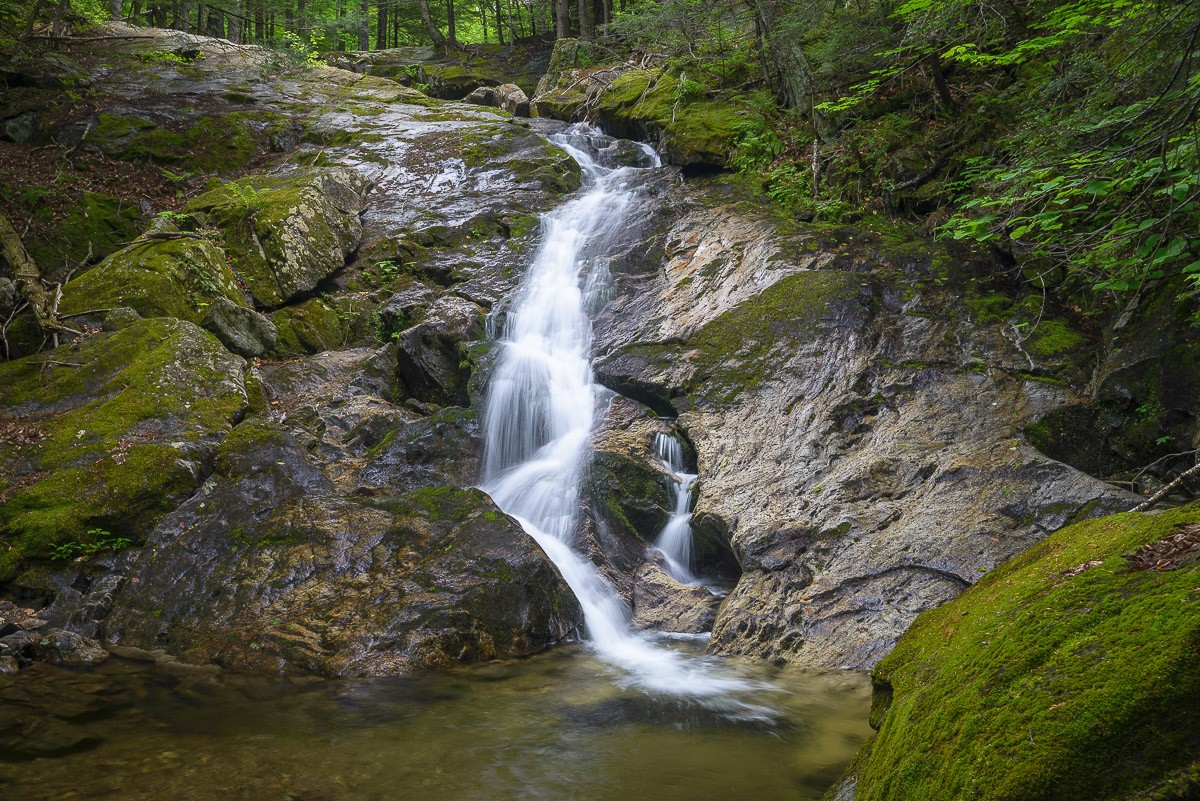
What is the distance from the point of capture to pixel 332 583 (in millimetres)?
6387

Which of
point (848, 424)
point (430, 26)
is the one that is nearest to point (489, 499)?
point (848, 424)

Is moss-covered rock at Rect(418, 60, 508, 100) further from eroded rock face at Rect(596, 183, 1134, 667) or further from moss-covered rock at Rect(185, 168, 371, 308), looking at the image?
eroded rock face at Rect(596, 183, 1134, 667)

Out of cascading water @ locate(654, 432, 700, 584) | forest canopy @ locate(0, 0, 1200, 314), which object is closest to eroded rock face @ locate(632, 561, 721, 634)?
cascading water @ locate(654, 432, 700, 584)

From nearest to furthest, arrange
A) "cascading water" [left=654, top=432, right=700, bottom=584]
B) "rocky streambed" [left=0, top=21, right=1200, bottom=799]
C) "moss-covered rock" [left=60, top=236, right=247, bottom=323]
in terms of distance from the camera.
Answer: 1. "rocky streambed" [left=0, top=21, right=1200, bottom=799]
2. "cascading water" [left=654, top=432, right=700, bottom=584]
3. "moss-covered rock" [left=60, top=236, right=247, bottom=323]

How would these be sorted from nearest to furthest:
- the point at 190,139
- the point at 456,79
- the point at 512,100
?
the point at 190,139 < the point at 512,100 < the point at 456,79

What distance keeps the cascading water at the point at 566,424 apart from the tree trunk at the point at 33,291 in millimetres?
5752

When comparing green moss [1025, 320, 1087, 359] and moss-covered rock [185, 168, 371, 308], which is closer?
green moss [1025, 320, 1087, 359]

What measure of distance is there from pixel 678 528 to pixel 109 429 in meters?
6.48

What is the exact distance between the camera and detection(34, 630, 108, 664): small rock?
5527 millimetres

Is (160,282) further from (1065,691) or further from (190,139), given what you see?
(1065,691)

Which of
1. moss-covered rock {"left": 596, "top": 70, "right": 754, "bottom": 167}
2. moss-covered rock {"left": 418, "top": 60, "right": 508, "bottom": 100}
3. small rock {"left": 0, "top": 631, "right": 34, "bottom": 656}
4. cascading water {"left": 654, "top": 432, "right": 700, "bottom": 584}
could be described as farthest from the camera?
moss-covered rock {"left": 418, "top": 60, "right": 508, "bottom": 100}

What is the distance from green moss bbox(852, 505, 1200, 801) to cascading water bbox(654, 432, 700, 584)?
469 cm

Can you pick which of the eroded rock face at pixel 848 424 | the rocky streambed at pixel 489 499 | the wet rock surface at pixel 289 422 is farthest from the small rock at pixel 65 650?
the eroded rock face at pixel 848 424

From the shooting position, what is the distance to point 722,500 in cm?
727
